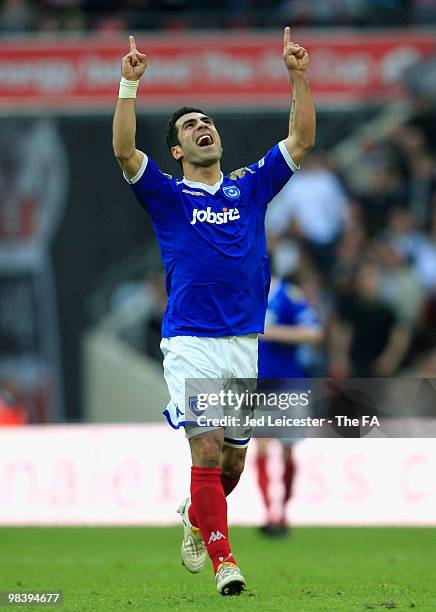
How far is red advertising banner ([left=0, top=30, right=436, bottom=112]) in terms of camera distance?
18.4 metres

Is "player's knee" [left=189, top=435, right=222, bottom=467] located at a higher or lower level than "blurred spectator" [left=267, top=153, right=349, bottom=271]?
higher

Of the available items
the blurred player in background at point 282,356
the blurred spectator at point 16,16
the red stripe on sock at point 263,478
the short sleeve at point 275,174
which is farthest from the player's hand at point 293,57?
the blurred spectator at point 16,16

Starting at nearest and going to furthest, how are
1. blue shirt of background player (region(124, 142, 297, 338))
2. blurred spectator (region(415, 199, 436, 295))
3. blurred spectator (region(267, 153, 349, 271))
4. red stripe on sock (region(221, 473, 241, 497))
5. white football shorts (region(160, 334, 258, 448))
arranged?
white football shorts (region(160, 334, 258, 448)) → blue shirt of background player (region(124, 142, 297, 338)) → red stripe on sock (region(221, 473, 241, 497)) → blurred spectator (region(415, 199, 436, 295)) → blurred spectator (region(267, 153, 349, 271))

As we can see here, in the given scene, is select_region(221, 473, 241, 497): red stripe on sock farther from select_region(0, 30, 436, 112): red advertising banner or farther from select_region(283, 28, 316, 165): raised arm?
select_region(0, 30, 436, 112): red advertising banner

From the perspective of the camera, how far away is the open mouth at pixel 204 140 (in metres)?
7.79

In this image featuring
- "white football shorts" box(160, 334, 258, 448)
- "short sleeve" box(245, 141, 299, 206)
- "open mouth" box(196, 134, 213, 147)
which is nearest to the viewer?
"white football shorts" box(160, 334, 258, 448)

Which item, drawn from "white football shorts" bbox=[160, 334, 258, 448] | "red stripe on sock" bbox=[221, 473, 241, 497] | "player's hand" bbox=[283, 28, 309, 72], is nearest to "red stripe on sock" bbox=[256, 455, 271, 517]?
"red stripe on sock" bbox=[221, 473, 241, 497]

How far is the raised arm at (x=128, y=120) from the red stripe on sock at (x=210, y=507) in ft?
5.43

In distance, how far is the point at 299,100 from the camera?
790 cm

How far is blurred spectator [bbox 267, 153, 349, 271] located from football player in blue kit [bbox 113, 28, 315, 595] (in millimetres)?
10126

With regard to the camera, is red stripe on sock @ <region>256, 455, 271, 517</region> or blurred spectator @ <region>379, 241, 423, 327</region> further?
blurred spectator @ <region>379, 241, 423, 327</region>

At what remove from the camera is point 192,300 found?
25.2 ft

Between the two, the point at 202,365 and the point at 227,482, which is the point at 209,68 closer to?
the point at 227,482

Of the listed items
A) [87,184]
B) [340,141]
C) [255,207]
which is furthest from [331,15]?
[255,207]
